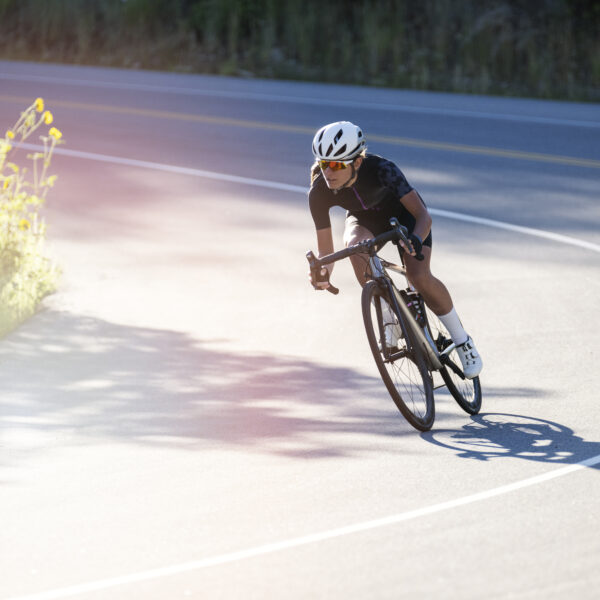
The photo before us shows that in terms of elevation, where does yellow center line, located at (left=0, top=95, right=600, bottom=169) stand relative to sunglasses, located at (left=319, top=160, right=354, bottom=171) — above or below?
above

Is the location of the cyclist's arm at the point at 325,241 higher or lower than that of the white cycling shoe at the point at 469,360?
higher

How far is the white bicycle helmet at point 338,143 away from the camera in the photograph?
7605mm

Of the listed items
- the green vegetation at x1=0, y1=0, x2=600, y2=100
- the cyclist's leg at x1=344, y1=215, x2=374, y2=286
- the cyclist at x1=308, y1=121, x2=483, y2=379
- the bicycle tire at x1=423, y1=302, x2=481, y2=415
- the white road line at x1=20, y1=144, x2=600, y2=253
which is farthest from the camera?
the green vegetation at x1=0, y1=0, x2=600, y2=100

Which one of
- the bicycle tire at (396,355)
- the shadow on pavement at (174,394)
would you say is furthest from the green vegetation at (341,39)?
the bicycle tire at (396,355)

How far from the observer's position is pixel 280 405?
8.84m

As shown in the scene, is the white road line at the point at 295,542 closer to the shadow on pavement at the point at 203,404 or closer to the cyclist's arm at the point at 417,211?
the shadow on pavement at the point at 203,404

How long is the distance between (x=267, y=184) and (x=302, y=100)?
7.37 m

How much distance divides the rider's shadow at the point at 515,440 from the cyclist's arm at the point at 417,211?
3.98 ft

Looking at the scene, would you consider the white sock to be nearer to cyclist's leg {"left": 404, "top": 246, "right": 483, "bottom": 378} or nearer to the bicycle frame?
cyclist's leg {"left": 404, "top": 246, "right": 483, "bottom": 378}

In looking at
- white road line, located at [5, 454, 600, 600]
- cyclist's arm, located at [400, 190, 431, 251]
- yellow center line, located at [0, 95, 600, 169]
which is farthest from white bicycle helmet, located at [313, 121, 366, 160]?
yellow center line, located at [0, 95, 600, 169]

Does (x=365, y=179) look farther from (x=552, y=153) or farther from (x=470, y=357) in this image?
(x=552, y=153)

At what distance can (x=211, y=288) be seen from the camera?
40.2 ft

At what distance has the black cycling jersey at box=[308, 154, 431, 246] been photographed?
7.91 m

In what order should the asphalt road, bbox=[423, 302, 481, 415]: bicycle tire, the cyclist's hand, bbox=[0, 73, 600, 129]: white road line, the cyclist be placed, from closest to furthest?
the asphalt road → the cyclist's hand → the cyclist → bbox=[423, 302, 481, 415]: bicycle tire → bbox=[0, 73, 600, 129]: white road line
